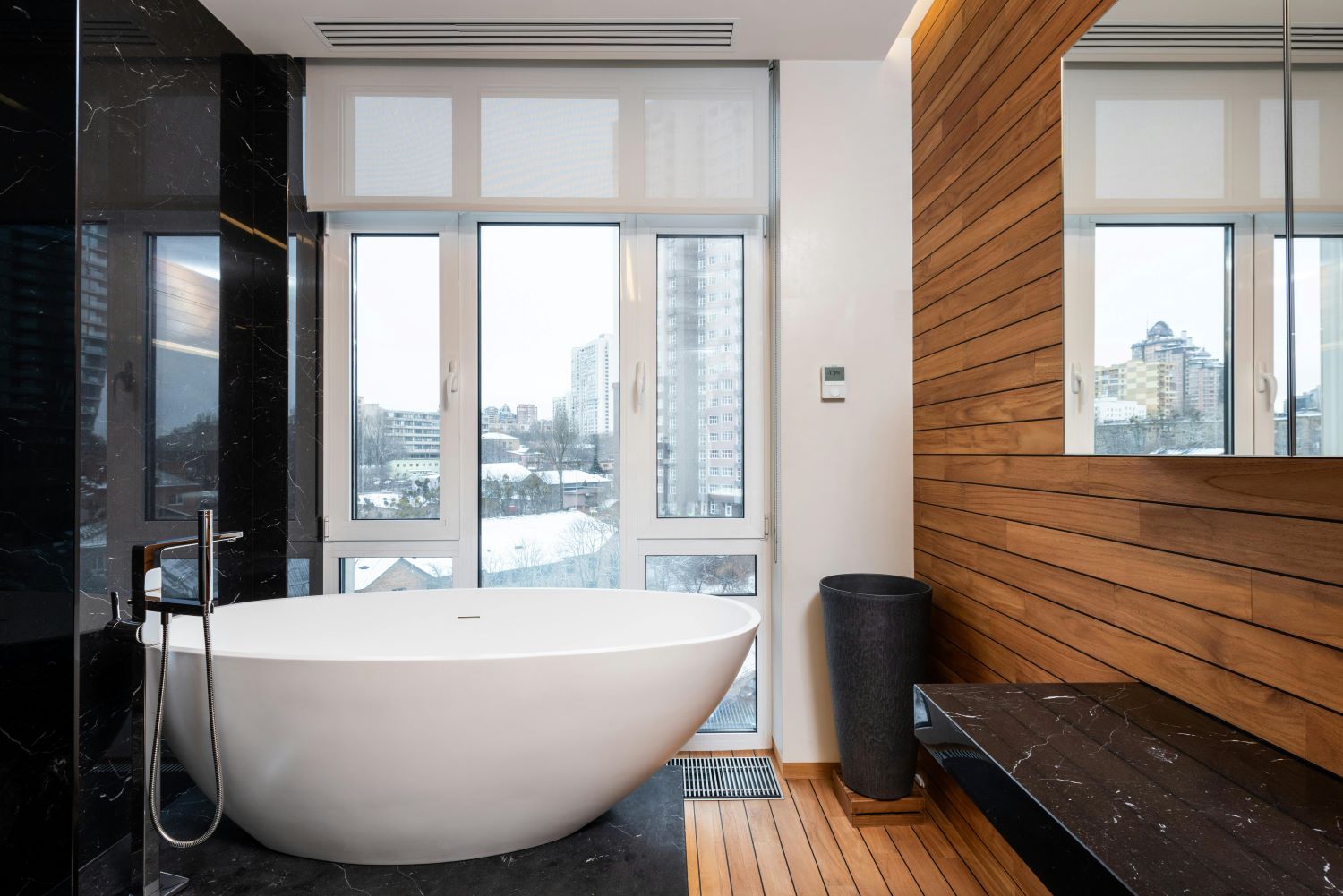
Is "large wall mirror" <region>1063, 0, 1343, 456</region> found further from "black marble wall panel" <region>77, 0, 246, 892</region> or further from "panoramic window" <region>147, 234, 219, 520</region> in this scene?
"panoramic window" <region>147, 234, 219, 520</region>

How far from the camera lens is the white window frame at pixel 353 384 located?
2.69 metres

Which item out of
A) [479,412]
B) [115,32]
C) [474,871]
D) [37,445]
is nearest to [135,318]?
[37,445]

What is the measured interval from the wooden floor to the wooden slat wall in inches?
20.3

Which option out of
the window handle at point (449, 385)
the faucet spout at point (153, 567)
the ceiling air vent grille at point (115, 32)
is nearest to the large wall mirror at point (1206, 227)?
the faucet spout at point (153, 567)

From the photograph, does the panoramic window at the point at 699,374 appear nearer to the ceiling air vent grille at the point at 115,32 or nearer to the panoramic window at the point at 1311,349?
the ceiling air vent grille at the point at 115,32

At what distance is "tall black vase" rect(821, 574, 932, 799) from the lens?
2.16 meters

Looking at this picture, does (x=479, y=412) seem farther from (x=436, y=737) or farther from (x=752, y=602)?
(x=436, y=737)

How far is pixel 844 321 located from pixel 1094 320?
1.22 m

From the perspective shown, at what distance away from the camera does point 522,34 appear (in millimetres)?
2352

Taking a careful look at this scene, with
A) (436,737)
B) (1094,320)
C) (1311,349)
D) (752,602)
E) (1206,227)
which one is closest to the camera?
(1311,349)

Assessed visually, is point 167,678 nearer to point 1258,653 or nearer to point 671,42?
point 1258,653

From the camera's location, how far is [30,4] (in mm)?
1631

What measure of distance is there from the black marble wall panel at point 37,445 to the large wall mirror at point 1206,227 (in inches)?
88.9

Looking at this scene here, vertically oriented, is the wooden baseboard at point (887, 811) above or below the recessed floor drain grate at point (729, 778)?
above
